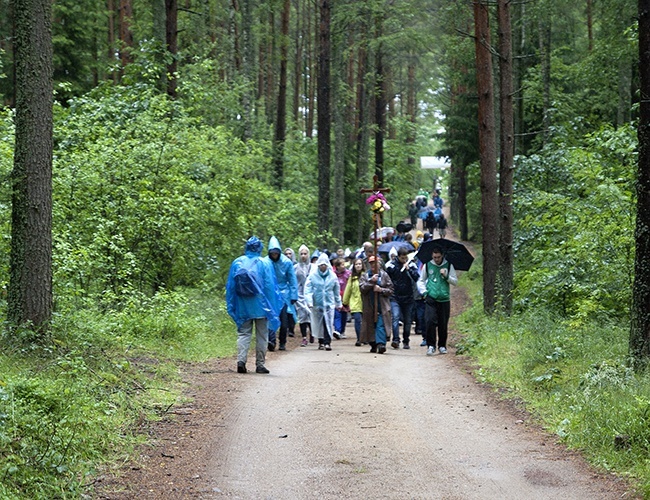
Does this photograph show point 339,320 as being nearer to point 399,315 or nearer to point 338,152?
point 399,315

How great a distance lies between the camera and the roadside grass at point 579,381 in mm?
7441

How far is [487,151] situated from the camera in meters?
18.7

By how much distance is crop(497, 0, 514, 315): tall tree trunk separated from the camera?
59.5ft

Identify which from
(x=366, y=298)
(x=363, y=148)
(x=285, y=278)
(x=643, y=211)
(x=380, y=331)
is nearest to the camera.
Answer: (x=643, y=211)

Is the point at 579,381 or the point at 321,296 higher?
the point at 321,296

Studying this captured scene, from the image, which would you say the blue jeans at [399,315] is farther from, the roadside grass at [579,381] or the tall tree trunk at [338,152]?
the tall tree trunk at [338,152]

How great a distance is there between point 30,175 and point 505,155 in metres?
11.1

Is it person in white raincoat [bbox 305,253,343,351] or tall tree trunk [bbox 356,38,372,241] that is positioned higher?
tall tree trunk [bbox 356,38,372,241]

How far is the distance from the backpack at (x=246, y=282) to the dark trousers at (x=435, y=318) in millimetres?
4840

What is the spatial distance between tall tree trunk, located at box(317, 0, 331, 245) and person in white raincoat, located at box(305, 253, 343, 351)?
7216mm

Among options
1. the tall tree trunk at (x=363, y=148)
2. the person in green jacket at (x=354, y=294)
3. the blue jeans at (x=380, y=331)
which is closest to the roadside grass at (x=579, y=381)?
the blue jeans at (x=380, y=331)

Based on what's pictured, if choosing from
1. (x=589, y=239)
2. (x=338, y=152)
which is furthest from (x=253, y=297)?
(x=338, y=152)

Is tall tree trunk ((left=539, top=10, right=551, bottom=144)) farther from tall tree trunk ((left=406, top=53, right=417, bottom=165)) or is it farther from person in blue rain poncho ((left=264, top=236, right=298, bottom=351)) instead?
tall tree trunk ((left=406, top=53, right=417, bottom=165))

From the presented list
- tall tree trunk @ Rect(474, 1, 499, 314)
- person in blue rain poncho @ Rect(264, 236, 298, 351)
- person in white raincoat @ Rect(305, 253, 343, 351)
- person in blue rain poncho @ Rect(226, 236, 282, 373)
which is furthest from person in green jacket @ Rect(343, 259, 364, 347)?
person in blue rain poncho @ Rect(226, 236, 282, 373)
